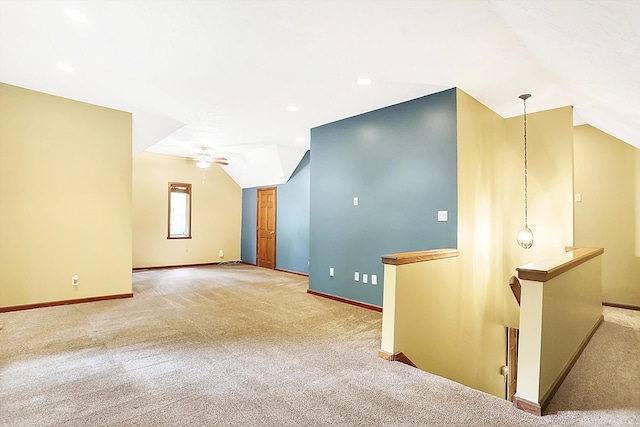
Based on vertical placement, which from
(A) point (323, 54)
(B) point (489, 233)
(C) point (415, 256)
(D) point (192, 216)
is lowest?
(C) point (415, 256)

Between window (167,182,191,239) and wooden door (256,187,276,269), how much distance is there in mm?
1764

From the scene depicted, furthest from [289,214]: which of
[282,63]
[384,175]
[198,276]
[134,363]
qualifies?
[134,363]

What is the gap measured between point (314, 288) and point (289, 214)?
8.93 ft

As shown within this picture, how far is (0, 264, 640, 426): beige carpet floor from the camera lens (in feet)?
6.26

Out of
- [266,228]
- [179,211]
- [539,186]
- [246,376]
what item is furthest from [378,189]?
[179,211]

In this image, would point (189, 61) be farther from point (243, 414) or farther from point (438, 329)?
point (438, 329)

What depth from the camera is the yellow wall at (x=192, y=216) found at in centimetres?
739

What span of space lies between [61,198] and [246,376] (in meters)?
3.72

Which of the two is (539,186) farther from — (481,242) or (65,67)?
(65,67)

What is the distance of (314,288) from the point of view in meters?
5.21

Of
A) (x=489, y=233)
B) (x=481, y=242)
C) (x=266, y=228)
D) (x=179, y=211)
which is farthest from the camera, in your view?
(x=266, y=228)

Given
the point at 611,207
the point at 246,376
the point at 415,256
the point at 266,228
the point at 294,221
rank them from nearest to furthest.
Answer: the point at 246,376 < the point at 415,256 < the point at 611,207 < the point at 294,221 < the point at 266,228

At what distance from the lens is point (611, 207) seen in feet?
15.5

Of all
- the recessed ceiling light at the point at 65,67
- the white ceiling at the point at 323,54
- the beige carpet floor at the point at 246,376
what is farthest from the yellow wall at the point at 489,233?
the recessed ceiling light at the point at 65,67
